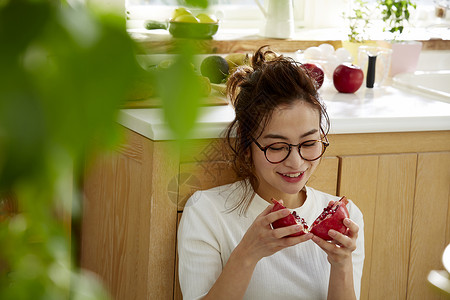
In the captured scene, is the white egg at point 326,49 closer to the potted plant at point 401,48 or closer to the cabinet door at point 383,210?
the potted plant at point 401,48

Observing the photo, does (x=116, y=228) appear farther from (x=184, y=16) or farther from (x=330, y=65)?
(x=184, y=16)

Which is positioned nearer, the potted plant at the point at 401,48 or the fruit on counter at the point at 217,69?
the fruit on counter at the point at 217,69

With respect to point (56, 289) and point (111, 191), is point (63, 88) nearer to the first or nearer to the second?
point (56, 289)

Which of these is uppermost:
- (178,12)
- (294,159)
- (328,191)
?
(178,12)

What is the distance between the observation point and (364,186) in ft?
6.13

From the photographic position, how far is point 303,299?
5.14 feet

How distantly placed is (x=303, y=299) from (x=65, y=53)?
149cm

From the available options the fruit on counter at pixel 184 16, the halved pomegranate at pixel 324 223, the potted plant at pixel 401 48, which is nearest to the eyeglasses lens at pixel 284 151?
the halved pomegranate at pixel 324 223

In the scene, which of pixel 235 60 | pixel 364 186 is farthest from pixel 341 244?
pixel 235 60

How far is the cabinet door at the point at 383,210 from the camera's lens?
186 cm

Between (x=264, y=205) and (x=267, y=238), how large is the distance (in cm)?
26

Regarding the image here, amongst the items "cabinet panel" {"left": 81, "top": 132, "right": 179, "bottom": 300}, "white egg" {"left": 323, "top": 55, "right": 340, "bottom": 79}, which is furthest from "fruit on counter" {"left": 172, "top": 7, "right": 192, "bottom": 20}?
"white egg" {"left": 323, "top": 55, "right": 340, "bottom": 79}

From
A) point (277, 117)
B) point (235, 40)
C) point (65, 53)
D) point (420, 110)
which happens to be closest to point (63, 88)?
point (65, 53)

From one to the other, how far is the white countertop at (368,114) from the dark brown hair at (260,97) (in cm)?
5
